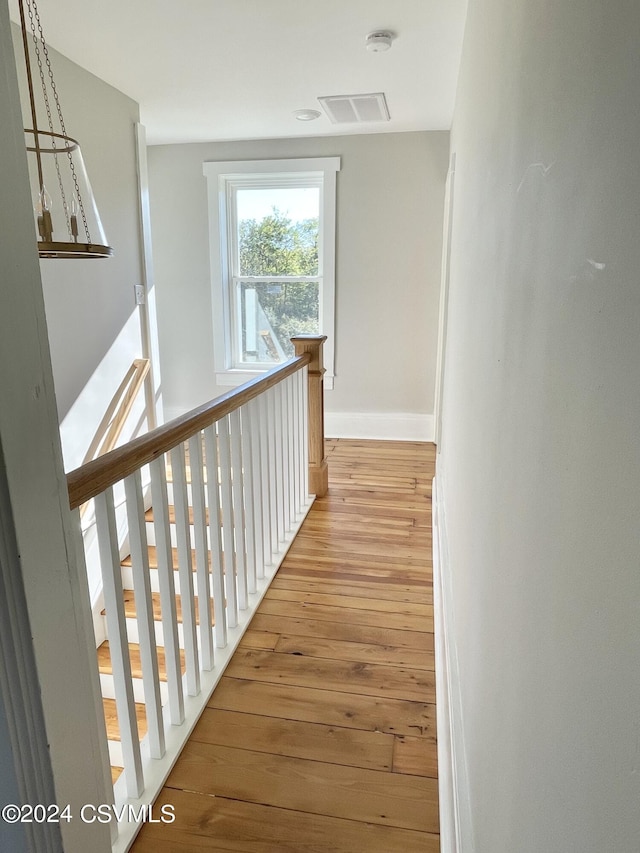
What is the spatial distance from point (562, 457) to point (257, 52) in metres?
2.95

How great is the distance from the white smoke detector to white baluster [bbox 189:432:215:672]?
6.87ft

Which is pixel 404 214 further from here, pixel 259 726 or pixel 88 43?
pixel 259 726

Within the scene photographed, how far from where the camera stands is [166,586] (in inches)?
61.4

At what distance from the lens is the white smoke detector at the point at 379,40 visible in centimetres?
256

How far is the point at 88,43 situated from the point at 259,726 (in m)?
3.06

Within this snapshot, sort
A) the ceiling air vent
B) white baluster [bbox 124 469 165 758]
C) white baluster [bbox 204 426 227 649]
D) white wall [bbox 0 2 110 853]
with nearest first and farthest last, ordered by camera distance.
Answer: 1. white wall [bbox 0 2 110 853]
2. white baluster [bbox 124 469 165 758]
3. white baluster [bbox 204 426 227 649]
4. the ceiling air vent

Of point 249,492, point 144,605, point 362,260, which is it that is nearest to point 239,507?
point 249,492

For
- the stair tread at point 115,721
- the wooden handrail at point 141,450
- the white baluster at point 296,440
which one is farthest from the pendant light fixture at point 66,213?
the stair tread at point 115,721

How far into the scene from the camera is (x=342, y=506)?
3.39 meters

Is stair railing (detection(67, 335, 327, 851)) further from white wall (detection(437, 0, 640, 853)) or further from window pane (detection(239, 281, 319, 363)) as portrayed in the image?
window pane (detection(239, 281, 319, 363))

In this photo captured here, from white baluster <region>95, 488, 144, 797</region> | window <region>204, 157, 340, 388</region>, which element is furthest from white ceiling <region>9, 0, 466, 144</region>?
white baluster <region>95, 488, 144, 797</region>

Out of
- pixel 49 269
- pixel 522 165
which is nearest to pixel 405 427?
pixel 49 269

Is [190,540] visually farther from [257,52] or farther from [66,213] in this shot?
[257,52]

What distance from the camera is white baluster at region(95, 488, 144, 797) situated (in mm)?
A: 1264
